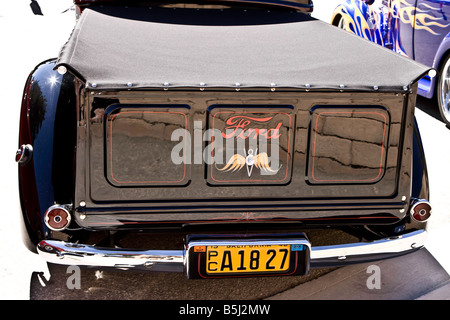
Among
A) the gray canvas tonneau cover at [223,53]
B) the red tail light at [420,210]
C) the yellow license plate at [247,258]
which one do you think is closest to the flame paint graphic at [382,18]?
the gray canvas tonneau cover at [223,53]

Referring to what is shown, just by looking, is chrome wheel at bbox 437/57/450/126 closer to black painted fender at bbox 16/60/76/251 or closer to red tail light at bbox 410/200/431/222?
red tail light at bbox 410/200/431/222

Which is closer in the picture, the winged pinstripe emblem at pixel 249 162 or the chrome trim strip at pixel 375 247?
the winged pinstripe emblem at pixel 249 162

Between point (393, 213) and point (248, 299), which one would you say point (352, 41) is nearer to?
point (393, 213)

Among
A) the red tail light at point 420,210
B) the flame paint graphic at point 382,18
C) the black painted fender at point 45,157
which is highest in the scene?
the flame paint graphic at point 382,18

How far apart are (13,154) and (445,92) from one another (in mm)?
4519

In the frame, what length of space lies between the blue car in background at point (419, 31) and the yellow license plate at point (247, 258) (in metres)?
3.75

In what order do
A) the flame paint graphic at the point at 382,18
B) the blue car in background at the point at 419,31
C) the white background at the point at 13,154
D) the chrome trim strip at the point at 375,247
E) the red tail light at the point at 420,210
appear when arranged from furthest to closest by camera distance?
the flame paint graphic at the point at 382,18, the blue car in background at the point at 419,31, the white background at the point at 13,154, the red tail light at the point at 420,210, the chrome trim strip at the point at 375,247

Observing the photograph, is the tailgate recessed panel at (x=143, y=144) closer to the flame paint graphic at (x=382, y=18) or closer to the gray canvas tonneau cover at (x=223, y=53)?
the gray canvas tonneau cover at (x=223, y=53)

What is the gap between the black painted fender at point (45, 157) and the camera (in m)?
2.58

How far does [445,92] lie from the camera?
557 cm

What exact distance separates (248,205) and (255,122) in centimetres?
43
